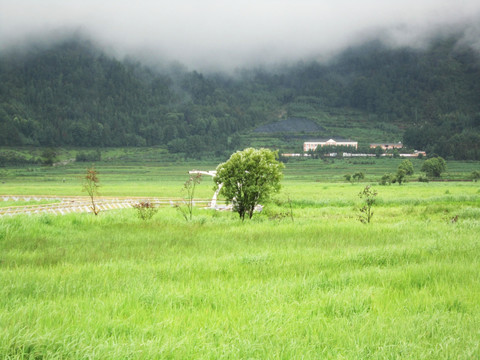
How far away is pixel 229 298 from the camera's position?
565cm

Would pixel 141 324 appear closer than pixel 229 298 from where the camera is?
Yes

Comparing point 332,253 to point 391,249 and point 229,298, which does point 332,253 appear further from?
point 229,298

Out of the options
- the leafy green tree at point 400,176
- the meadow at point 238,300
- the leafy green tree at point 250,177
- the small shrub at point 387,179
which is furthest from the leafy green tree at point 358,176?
the meadow at point 238,300

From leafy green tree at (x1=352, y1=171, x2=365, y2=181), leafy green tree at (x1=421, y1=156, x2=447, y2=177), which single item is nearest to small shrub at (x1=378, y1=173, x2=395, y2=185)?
leafy green tree at (x1=352, y1=171, x2=365, y2=181)

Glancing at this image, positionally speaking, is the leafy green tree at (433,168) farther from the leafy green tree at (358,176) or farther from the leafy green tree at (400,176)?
the leafy green tree at (400,176)

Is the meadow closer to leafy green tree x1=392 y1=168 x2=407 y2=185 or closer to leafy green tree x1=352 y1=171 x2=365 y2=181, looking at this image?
leafy green tree x1=392 y1=168 x2=407 y2=185

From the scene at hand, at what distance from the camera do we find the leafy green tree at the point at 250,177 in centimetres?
2277

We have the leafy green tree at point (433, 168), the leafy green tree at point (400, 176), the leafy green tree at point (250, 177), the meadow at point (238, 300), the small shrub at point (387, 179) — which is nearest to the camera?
the meadow at point (238, 300)

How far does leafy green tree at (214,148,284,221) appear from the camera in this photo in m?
22.8

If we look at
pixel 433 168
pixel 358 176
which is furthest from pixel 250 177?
A: pixel 433 168

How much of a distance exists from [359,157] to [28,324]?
189 m

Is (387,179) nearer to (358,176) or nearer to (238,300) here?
(358,176)

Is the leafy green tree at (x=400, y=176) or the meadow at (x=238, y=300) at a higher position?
the meadow at (x=238, y=300)

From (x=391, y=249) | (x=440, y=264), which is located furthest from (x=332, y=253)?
(x=440, y=264)
